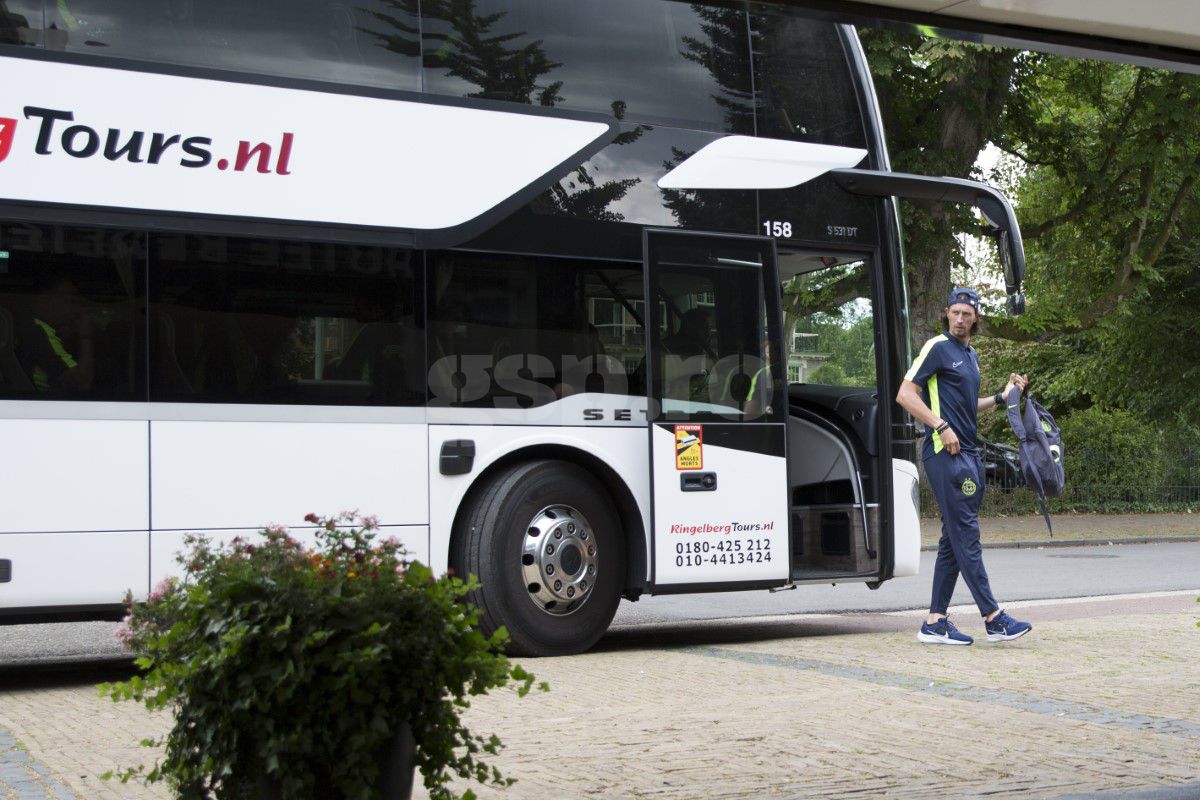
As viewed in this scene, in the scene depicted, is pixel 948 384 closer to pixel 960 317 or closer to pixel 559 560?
pixel 960 317

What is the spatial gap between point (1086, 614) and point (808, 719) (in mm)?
5819

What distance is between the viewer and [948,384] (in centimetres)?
955

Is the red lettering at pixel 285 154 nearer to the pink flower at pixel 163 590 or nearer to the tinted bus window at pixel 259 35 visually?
the tinted bus window at pixel 259 35

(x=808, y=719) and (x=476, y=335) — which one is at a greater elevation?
(x=476, y=335)

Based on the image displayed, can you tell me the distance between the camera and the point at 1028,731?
6.41 metres

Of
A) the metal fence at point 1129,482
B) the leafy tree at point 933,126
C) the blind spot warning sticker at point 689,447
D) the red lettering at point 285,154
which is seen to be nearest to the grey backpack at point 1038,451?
the blind spot warning sticker at point 689,447

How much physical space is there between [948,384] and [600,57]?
3.01 meters

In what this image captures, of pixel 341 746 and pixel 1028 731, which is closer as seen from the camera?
pixel 341 746

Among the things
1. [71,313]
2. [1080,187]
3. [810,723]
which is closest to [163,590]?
[810,723]

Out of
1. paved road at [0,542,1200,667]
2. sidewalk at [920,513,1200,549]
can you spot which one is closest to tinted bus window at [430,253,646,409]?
paved road at [0,542,1200,667]

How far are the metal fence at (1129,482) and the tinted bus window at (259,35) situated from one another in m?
22.3

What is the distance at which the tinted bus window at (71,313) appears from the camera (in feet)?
25.0

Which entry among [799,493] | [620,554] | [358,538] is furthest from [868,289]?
[358,538]

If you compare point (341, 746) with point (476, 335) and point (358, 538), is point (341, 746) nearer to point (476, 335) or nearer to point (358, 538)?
point (358, 538)
